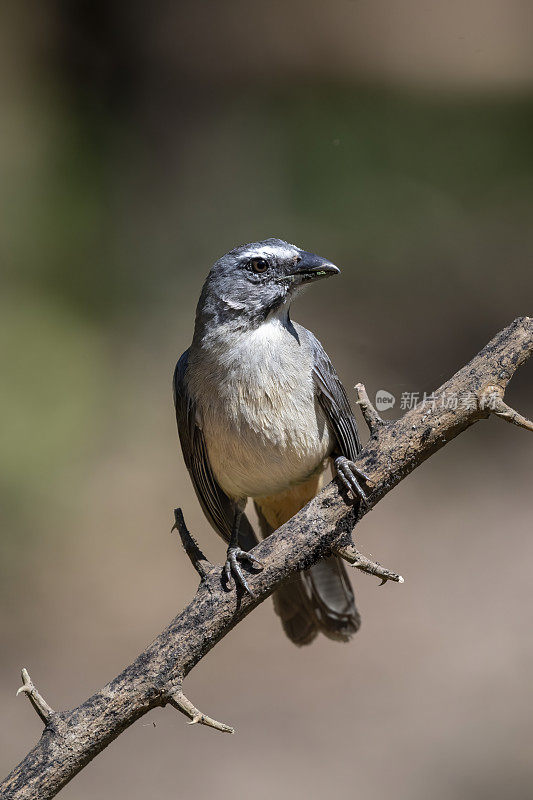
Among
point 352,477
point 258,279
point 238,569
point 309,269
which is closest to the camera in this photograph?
point 352,477

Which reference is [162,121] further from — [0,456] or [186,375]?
[186,375]

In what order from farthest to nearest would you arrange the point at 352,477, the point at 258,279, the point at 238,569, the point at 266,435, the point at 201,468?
1. the point at 201,468
2. the point at 266,435
3. the point at 258,279
4. the point at 238,569
5. the point at 352,477

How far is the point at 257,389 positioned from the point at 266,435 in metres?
0.17

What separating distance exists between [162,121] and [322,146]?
1.77m

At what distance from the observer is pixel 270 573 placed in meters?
2.47

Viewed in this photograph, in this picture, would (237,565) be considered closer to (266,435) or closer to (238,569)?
(238,569)

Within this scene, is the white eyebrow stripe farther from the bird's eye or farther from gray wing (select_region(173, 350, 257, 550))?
gray wing (select_region(173, 350, 257, 550))

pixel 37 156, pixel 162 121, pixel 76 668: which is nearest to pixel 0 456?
pixel 76 668

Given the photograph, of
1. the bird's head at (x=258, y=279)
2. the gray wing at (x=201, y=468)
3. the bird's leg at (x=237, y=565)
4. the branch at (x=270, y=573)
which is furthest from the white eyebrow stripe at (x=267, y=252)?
the bird's leg at (x=237, y=565)

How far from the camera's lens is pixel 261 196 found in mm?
6406

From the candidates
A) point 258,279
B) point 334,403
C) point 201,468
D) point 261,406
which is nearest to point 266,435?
point 261,406

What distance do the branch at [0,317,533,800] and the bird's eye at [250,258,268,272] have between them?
2.28ft

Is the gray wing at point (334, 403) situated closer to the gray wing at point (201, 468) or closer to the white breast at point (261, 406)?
the white breast at point (261, 406)

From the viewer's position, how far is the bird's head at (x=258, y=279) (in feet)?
9.02
